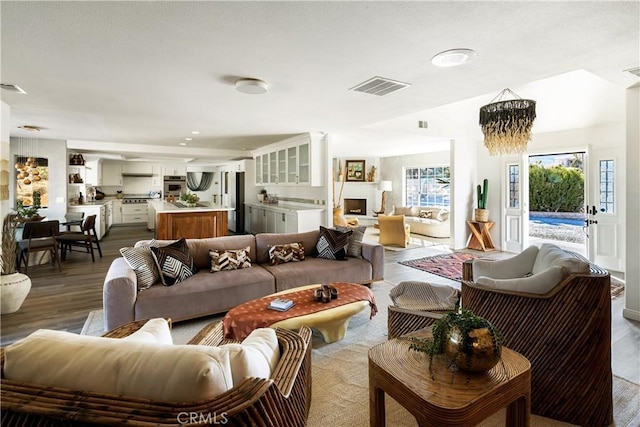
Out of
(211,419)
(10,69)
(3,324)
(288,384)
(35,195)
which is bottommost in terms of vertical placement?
(3,324)

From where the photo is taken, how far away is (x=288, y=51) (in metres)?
2.33

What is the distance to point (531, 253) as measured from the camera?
2736mm

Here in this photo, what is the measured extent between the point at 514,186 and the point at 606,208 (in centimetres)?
164

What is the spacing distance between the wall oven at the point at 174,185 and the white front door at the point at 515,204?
1029cm

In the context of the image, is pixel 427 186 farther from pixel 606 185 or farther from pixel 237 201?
pixel 237 201

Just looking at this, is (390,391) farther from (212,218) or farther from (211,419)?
(212,218)

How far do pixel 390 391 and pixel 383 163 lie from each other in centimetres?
1032

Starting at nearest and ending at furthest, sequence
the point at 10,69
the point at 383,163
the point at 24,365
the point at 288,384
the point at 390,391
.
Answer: the point at 24,365 → the point at 288,384 → the point at 390,391 → the point at 10,69 → the point at 383,163

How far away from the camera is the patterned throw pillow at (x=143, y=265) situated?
2990 millimetres

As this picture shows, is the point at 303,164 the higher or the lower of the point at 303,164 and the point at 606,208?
the higher

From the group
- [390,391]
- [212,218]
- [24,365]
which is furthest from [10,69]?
[212,218]

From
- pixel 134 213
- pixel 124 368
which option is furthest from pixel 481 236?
pixel 134 213

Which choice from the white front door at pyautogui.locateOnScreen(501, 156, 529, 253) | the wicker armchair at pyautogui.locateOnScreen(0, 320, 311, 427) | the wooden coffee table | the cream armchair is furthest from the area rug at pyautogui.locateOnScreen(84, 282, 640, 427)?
the white front door at pyautogui.locateOnScreen(501, 156, 529, 253)

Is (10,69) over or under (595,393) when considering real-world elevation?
over
